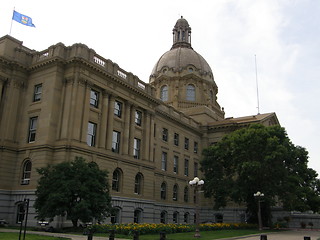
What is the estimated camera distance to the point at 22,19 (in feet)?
118

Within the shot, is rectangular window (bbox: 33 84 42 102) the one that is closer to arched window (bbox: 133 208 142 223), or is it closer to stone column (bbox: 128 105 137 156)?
stone column (bbox: 128 105 137 156)

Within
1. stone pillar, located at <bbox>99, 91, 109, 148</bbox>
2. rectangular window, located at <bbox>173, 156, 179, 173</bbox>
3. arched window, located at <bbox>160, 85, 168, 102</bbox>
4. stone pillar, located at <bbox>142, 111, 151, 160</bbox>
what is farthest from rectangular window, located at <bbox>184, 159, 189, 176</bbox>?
stone pillar, located at <bbox>99, 91, 109, 148</bbox>

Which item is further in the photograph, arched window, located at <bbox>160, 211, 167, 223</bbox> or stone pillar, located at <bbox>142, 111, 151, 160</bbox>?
arched window, located at <bbox>160, 211, 167, 223</bbox>

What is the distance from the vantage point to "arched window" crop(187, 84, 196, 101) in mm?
69250

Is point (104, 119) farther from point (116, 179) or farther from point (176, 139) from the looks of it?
point (176, 139)

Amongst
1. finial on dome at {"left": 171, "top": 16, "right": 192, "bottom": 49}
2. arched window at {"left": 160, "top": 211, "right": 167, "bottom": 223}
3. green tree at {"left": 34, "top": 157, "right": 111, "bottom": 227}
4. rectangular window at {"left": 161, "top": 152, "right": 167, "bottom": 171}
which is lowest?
arched window at {"left": 160, "top": 211, "right": 167, "bottom": 223}

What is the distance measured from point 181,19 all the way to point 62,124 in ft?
191

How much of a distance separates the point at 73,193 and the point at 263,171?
22405 mm

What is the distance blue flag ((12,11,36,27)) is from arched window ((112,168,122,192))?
1771 cm

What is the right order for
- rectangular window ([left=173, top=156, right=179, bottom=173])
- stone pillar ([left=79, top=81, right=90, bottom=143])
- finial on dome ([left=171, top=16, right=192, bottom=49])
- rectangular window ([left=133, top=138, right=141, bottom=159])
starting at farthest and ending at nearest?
1. finial on dome ([left=171, top=16, right=192, bottom=49])
2. rectangular window ([left=173, top=156, right=179, bottom=173])
3. rectangular window ([left=133, top=138, right=141, bottom=159])
4. stone pillar ([left=79, top=81, right=90, bottom=143])

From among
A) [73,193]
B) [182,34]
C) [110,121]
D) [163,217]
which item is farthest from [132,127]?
[182,34]

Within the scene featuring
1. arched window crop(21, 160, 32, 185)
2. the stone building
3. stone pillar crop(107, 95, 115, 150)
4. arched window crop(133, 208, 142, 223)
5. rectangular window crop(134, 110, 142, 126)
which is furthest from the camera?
rectangular window crop(134, 110, 142, 126)

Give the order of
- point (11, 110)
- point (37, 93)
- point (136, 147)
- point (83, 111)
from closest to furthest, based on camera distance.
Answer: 1. point (83, 111)
2. point (11, 110)
3. point (37, 93)
4. point (136, 147)

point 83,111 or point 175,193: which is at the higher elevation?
point 83,111
